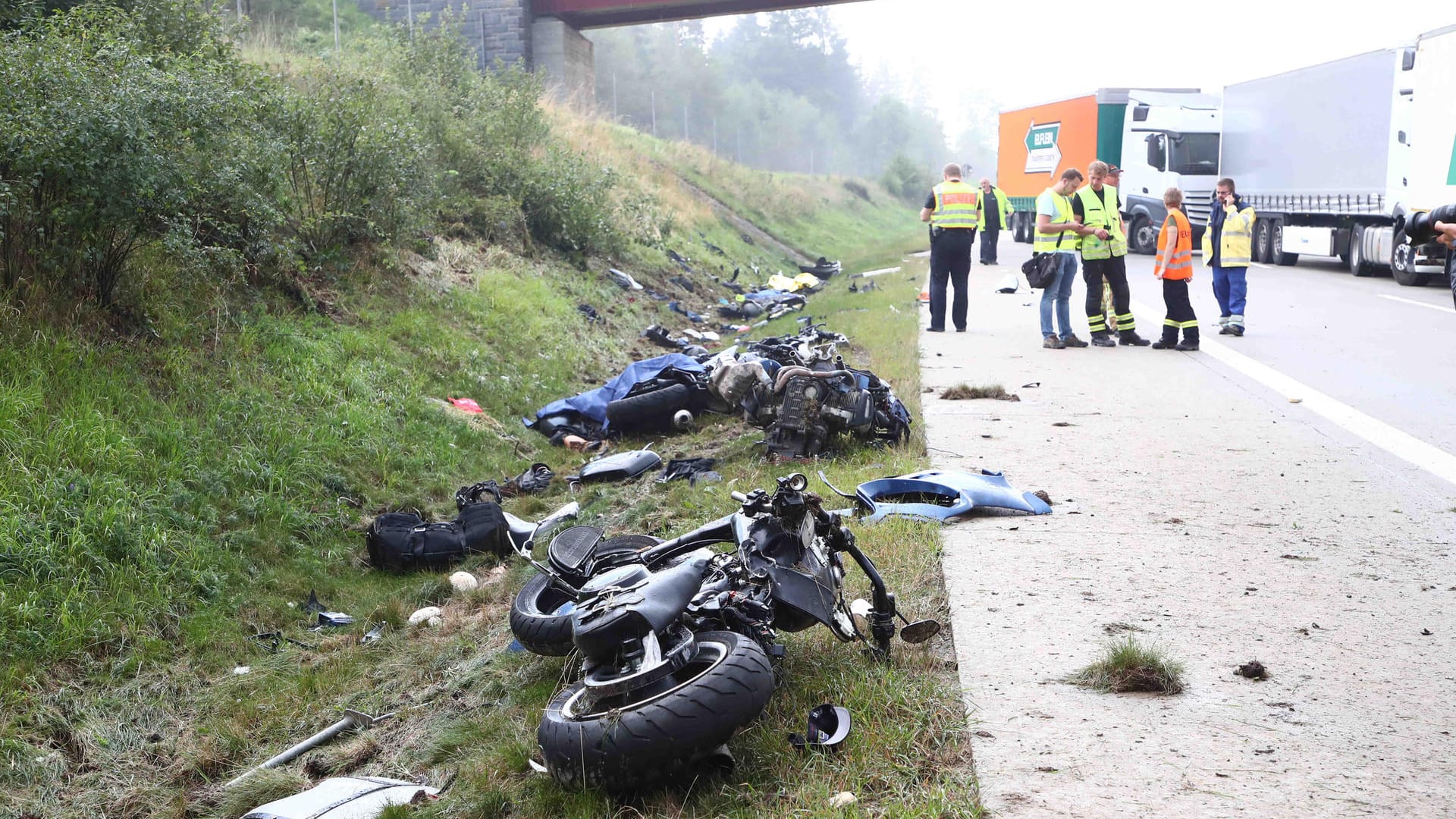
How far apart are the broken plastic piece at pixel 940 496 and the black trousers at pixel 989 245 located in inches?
731

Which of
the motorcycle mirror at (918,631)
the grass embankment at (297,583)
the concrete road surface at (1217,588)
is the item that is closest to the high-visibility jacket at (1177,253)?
the concrete road surface at (1217,588)

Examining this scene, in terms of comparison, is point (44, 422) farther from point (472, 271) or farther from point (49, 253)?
point (472, 271)

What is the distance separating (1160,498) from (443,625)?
3779 mm

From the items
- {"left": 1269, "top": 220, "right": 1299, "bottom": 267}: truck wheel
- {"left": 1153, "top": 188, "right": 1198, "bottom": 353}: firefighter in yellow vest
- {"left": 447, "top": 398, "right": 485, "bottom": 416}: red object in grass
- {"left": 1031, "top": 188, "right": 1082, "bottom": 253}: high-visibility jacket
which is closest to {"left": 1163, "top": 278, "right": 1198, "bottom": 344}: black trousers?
{"left": 1153, "top": 188, "right": 1198, "bottom": 353}: firefighter in yellow vest

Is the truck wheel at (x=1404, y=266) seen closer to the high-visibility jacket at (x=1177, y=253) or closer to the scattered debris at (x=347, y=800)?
the high-visibility jacket at (x=1177, y=253)

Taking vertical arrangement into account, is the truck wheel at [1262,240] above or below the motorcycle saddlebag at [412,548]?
above

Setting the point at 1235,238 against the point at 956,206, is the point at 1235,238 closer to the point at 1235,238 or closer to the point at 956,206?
the point at 1235,238

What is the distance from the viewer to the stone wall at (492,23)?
33.5 meters

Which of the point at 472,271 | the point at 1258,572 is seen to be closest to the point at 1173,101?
the point at 472,271

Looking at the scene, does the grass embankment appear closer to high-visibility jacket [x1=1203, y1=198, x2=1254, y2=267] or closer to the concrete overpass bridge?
high-visibility jacket [x1=1203, y1=198, x2=1254, y2=267]

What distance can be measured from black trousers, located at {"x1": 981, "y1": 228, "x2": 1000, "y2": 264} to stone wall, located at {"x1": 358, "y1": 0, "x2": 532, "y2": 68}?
15976 millimetres

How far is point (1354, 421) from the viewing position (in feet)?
26.2

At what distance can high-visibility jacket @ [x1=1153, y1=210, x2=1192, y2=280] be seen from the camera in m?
11.6

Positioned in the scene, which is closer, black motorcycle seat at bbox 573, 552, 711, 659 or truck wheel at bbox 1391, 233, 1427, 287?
black motorcycle seat at bbox 573, 552, 711, 659
